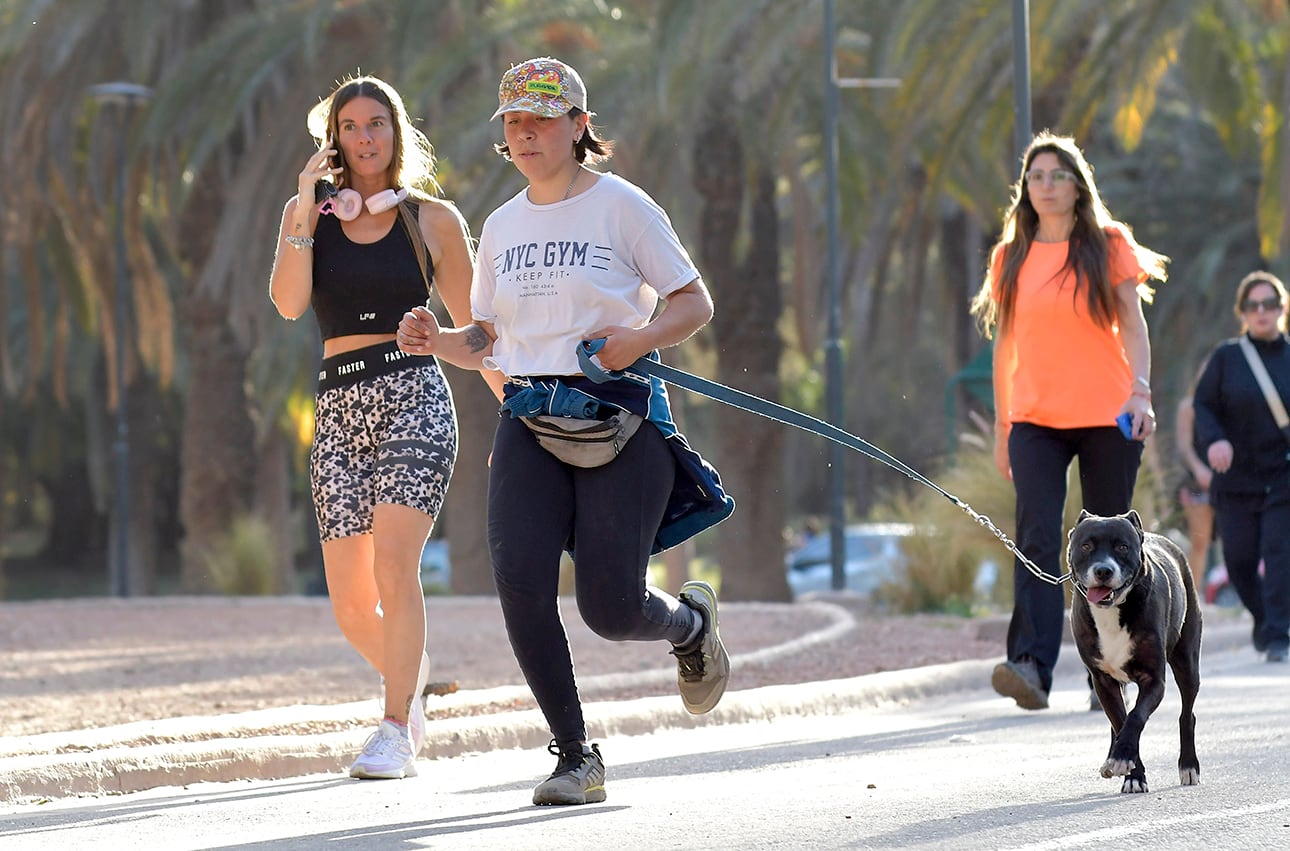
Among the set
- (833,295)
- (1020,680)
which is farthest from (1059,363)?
(833,295)

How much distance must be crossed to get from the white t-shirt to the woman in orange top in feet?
7.82

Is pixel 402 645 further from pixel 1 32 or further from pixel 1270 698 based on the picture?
pixel 1 32

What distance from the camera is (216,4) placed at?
Answer: 26016 mm

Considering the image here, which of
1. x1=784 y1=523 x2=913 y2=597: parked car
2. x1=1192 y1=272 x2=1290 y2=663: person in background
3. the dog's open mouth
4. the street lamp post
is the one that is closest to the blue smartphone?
the dog's open mouth

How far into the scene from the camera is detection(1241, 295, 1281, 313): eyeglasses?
33.8 feet

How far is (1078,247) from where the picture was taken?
779cm

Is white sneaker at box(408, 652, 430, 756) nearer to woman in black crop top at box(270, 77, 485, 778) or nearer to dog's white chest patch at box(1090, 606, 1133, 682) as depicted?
woman in black crop top at box(270, 77, 485, 778)

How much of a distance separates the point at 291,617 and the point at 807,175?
16560 mm

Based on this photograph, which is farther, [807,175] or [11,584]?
[11,584]

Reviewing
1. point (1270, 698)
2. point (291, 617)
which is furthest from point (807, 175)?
point (1270, 698)

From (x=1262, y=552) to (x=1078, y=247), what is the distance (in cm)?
346

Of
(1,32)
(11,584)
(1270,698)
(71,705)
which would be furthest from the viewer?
(11,584)

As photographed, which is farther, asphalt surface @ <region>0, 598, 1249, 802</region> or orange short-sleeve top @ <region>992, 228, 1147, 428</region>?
orange short-sleeve top @ <region>992, 228, 1147, 428</region>

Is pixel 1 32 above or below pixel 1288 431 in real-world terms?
above
